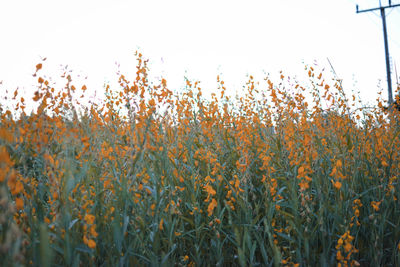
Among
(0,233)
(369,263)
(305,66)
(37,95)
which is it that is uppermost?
(305,66)

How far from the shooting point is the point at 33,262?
54.7 inches

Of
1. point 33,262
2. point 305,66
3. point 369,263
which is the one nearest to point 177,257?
point 33,262

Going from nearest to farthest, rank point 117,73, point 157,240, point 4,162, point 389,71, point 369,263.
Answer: point 4,162, point 157,240, point 369,263, point 117,73, point 389,71

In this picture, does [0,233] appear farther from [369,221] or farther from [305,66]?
[305,66]

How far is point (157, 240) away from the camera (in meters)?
1.57

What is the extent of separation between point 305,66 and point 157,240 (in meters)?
2.92

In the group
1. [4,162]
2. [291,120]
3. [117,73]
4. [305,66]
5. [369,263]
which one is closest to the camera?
[4,162]

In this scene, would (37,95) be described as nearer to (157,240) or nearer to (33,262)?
(33,262)

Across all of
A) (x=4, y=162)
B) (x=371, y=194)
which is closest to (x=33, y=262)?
(x=4, y=162)

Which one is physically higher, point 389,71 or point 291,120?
point 389,71

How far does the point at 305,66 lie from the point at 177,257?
270cm

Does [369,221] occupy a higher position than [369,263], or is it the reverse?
[369,221]

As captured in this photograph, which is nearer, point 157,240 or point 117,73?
point 157,240

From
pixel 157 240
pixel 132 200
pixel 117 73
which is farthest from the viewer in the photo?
pixel 117 73
